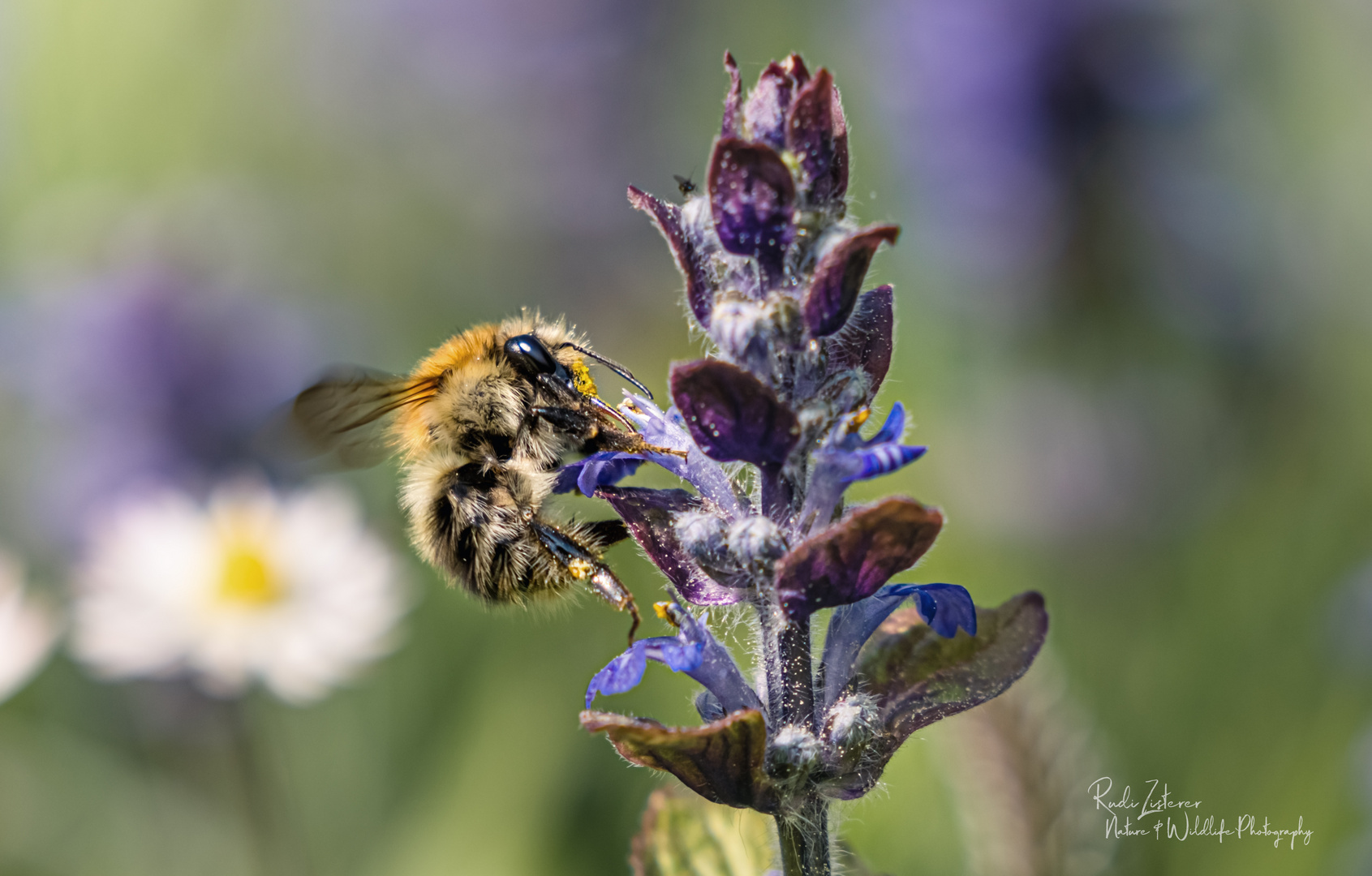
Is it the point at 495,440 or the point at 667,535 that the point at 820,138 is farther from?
the point at 495,440

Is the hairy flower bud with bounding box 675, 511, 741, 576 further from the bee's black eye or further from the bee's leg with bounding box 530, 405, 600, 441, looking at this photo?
the bee's black eye

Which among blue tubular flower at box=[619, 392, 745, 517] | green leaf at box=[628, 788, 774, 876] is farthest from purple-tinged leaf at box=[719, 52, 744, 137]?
green leaf at box=[628, 788, 774, 876]

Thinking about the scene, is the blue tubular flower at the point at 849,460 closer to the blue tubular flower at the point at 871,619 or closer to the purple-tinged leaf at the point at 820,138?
the blue tubular flower at the point at 871,619

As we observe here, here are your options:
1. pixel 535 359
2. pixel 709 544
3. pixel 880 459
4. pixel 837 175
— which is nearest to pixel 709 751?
pixel 709 544

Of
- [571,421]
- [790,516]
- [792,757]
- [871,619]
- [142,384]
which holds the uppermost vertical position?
[142,384]

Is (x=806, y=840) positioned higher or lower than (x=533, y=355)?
lower

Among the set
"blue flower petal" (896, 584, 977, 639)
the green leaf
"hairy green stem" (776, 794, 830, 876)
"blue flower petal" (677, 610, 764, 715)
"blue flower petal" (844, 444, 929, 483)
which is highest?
"blue flower petal" (844, 444, 929, 483)
